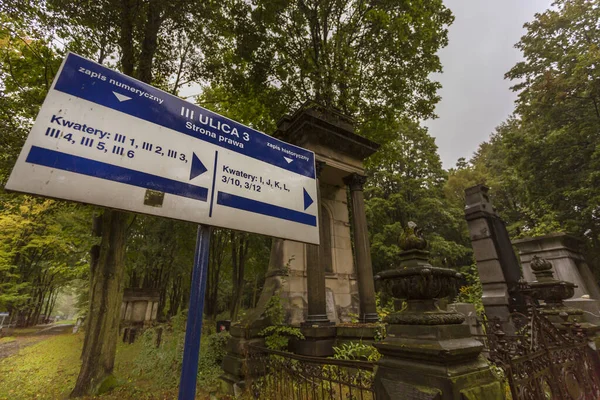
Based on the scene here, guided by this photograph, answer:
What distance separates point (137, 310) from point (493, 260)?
16170mm

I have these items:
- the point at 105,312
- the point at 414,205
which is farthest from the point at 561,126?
the point at 105,312

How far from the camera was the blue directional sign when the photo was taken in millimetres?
1786

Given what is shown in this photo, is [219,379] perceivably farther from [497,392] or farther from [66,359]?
[66,359]

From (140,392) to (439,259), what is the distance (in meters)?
20.2

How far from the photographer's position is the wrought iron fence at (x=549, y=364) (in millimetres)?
2771

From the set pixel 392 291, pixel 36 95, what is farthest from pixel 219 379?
pixel 36 95

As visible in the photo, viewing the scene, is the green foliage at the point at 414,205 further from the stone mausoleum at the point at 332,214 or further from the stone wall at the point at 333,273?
the stone mausoleum at the point at 332,214

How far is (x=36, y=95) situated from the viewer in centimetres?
769

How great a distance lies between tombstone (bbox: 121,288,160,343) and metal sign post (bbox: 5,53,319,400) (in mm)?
14754

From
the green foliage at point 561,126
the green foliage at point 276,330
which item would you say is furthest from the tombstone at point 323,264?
the green foliage at point 561,126

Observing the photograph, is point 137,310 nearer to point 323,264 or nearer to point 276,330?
point 276,330

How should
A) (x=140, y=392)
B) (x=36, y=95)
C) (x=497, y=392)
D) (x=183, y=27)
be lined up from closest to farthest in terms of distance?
(x=497, y=392) < (x=140, y=392) < (x=36, y=95) < (x=183, y=27)

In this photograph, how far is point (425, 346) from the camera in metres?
2.53

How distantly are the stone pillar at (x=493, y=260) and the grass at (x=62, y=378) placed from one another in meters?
8.08
